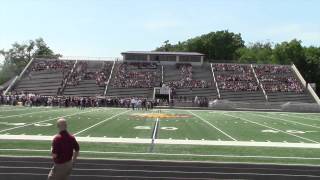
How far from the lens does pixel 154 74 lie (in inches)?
3401

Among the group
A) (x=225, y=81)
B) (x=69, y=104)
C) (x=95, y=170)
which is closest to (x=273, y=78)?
(x=225, y=81)

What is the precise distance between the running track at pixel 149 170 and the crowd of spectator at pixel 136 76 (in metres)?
66.5

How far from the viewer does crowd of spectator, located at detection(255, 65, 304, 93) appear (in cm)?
8200

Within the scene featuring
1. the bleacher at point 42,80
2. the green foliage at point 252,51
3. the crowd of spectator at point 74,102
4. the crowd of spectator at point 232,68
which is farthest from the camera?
the green foliage at point 252,51

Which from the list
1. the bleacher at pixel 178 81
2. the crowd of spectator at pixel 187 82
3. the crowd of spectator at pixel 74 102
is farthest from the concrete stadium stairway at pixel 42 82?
the crowd of spectator at pixel 187 82

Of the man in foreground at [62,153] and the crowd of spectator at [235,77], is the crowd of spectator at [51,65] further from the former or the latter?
the man in foreground at [62,153]

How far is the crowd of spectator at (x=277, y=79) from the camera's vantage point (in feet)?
269

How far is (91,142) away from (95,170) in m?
8.93

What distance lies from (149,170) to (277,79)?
244 ft

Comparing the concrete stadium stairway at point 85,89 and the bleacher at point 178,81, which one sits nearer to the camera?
the concrete stadium stairway at point 85,89

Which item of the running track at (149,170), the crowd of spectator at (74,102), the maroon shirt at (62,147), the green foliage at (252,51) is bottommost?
the running track at (149,170)

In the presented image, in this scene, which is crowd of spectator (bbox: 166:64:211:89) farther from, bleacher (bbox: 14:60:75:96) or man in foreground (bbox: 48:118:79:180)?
man in foreground (bbox: 48:118:79:180)

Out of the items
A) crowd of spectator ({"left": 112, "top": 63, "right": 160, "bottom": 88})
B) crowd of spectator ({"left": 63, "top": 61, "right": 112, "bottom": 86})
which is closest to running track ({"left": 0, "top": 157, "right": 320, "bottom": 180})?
crowd of spectator ({"left": 112, "top": 63, "right": 160, "bottom": 88})

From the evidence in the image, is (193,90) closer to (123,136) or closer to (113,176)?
(123,136)
